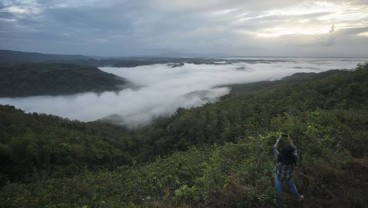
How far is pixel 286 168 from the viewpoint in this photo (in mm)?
9047

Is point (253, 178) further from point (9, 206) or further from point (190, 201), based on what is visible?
point (9, 206)

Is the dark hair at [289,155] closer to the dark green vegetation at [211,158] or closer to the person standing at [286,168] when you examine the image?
the person standing at [286,168]

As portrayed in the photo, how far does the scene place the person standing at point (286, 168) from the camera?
8.85 metres

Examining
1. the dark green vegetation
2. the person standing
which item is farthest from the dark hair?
the dark green vegetation

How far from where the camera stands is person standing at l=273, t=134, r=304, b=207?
348 inches

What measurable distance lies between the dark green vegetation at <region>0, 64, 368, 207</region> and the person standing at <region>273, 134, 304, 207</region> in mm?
348

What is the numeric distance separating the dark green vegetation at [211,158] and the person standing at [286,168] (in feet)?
1.14

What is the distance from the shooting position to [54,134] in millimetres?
69875

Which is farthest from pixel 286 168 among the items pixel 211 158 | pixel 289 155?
pixel 211 158

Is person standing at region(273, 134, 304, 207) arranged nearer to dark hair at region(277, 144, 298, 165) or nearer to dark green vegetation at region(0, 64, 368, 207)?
dark hair at region(277, 144, 298, 165)

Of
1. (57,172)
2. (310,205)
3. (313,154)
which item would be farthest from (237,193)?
(57,172)

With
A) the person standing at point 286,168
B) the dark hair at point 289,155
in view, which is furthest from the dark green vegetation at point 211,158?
the dark hair at point 289,155

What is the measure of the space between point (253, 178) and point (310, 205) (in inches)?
82.6

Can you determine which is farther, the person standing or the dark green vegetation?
the dark green vegetation
